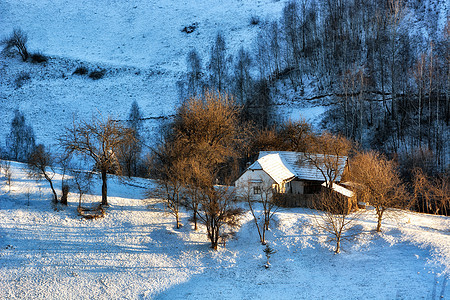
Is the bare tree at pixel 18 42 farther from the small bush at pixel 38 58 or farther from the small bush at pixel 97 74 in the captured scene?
the small bush at pixel 97 74

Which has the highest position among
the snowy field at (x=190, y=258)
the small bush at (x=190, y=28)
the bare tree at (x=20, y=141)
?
the small bush at (x=190, y=28)

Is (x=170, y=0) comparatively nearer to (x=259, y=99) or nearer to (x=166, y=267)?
(x=259, y=99)

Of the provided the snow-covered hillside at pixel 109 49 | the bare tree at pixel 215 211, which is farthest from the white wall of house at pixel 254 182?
the snow-covered hillside at pixel 109 49

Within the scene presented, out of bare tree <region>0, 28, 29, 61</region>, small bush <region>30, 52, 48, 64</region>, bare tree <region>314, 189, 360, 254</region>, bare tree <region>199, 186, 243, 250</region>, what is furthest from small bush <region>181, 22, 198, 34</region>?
bare tree <region>199, 186, 243, 250</region>

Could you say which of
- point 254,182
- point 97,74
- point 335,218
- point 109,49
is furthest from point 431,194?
point 109,49

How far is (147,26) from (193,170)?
67.8 m

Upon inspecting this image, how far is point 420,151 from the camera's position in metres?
37.2

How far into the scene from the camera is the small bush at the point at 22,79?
216 ft

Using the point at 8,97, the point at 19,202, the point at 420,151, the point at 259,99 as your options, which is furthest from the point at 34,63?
the point at 420,151

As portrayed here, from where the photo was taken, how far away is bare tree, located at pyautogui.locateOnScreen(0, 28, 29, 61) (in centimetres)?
7131

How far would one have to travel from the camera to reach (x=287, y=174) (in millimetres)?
32406

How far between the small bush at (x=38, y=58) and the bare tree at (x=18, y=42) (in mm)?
1654

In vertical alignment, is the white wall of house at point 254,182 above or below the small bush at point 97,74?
below

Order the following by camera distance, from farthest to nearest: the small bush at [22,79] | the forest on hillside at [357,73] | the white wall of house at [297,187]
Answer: the small bush at [22,79]
the forest on hillside at [357,73]
the white wall of house at [297,187]
